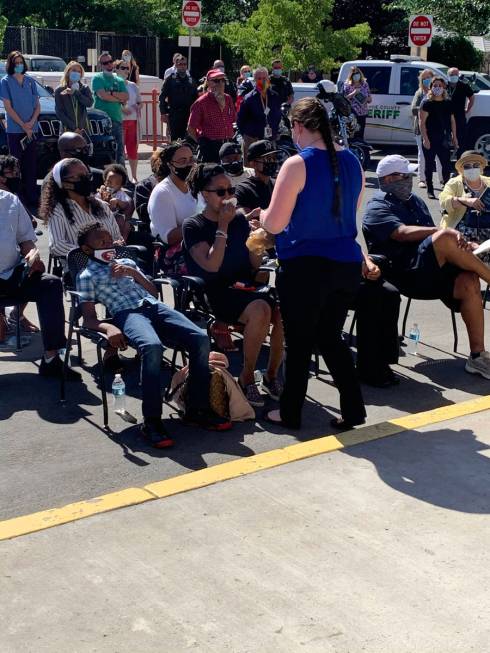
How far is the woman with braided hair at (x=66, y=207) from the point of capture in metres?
7.71

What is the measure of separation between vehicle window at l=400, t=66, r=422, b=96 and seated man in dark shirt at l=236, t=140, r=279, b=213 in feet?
45.8

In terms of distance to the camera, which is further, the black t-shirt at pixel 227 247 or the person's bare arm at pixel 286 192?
the black t-shirt at pixel 227 247

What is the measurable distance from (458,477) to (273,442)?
112 cm

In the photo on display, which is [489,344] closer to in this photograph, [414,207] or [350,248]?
[414,207]

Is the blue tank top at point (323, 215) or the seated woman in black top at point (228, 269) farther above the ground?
the blue tank top at point (323, 215)

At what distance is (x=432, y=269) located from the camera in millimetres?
7734

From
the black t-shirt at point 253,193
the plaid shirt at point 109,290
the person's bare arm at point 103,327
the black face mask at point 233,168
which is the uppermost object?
the black face mask at point 233,168

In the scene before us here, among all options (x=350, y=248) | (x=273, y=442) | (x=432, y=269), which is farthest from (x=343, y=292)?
(x=432, y=269)

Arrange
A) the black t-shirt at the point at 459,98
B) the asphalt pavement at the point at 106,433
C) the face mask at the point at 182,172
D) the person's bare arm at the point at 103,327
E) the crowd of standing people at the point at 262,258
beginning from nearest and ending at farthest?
the asphalt pavement at the point at 106,433 < the crowd of standing people at the point at 262,258 < the person's bare arm at the point at 103,327 < the face mask at the point at 182,172 < the black t-shirt at the point at 459,98

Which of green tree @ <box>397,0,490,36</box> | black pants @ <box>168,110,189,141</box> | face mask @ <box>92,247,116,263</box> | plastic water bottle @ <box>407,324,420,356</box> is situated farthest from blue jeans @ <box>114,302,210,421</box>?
green tree @ <box>397,0,490,36</box>

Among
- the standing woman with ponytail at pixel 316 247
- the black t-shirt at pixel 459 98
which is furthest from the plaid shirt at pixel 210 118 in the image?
the standing woman with ponytail at pixel 316 247

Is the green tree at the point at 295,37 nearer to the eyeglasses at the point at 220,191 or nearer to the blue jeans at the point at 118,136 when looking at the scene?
the blue jeans at the point at 118,136

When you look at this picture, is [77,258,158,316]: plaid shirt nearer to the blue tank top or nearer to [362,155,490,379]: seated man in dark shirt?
the blue tank top

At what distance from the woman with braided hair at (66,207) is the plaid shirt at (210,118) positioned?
7.11 meters
